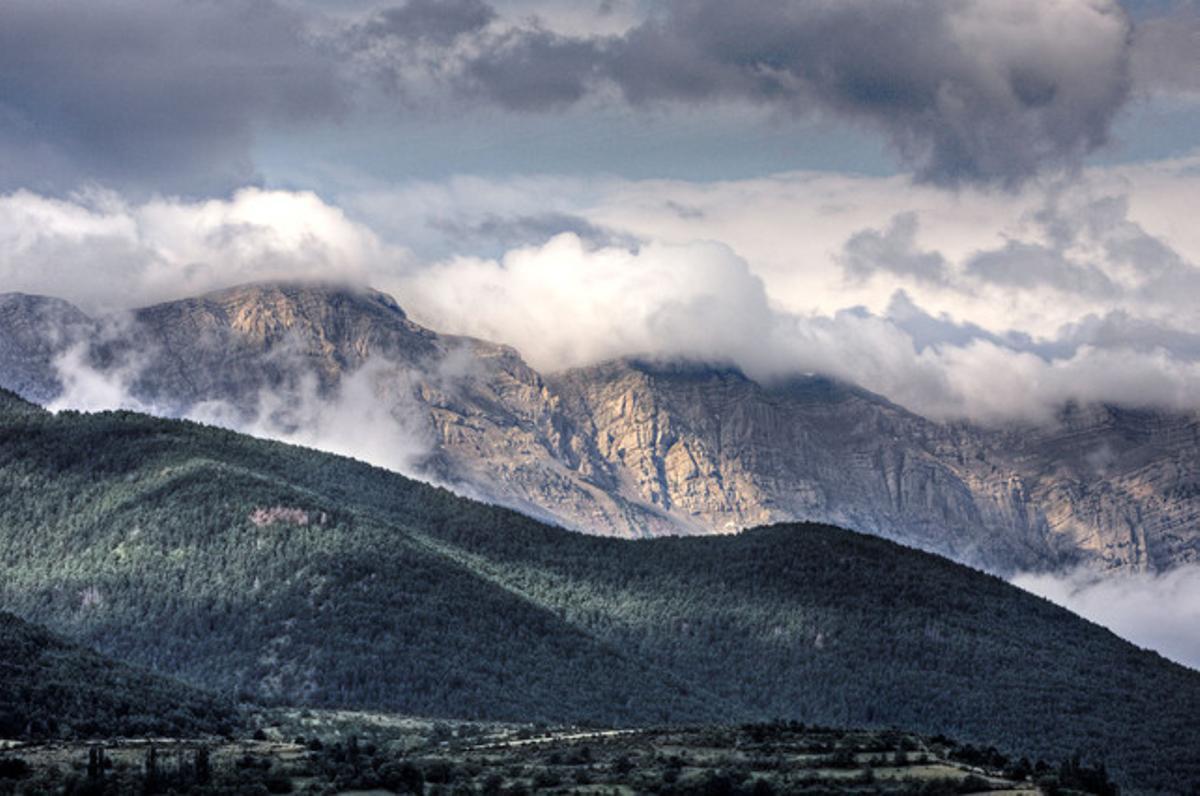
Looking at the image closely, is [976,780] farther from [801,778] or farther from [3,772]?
[3,772]

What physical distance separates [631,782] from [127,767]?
48525mm

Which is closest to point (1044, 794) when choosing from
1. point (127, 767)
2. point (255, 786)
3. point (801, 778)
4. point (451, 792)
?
point (801, 778)

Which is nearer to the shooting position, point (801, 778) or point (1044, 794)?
point (1044, 794)

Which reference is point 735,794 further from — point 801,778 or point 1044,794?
point 1044,794

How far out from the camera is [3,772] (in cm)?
18862

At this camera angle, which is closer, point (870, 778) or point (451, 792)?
point (451, 792)

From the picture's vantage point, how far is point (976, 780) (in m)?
193

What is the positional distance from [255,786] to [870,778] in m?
57.3

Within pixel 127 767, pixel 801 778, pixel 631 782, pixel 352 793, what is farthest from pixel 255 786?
pixel 801 778

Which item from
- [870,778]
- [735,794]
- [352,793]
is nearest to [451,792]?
[352,793]

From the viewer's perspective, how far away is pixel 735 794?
609 feet

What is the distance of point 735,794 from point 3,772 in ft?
219

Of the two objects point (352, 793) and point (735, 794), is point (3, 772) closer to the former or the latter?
point (352, 793)

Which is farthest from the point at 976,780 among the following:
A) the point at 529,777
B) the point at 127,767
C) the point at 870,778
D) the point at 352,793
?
the point at 127,767
